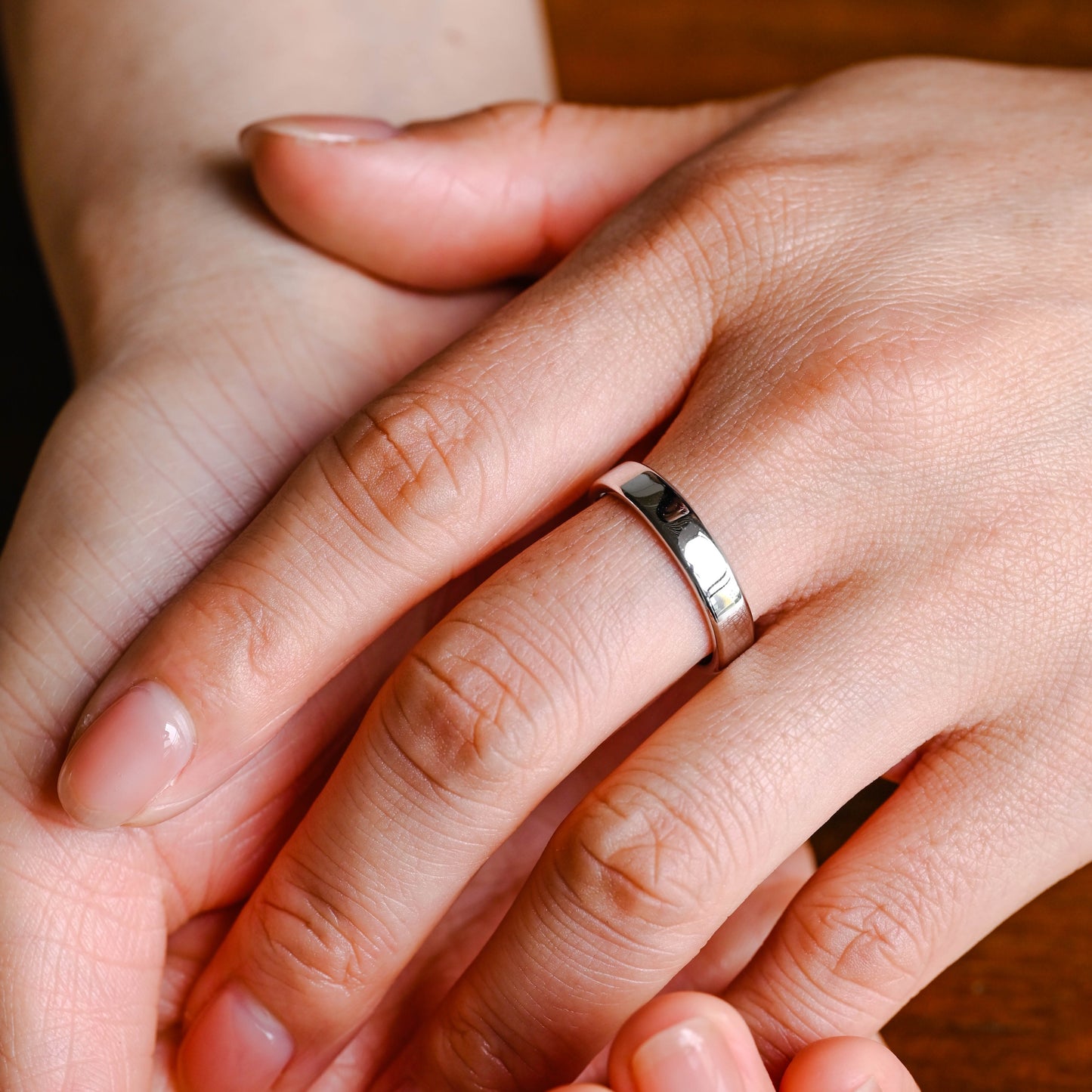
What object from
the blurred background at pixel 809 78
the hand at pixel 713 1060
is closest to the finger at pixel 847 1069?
the hand at pixel 713 1060

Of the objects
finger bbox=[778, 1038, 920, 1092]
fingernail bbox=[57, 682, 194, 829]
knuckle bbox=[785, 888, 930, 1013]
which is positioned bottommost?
finger bbox=[778, 1038, 920, 1092]

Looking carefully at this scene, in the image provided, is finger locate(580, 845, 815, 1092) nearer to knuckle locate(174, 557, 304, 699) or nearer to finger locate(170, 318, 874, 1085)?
finger locate(170, 318, 874, 1085)

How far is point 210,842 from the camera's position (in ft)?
2.83

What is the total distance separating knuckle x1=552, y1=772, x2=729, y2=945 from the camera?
0.74 m

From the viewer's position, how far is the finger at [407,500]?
0.77 meters

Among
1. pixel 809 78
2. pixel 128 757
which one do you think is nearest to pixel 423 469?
pixel 128 757

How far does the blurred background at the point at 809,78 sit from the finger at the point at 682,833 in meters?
0.31

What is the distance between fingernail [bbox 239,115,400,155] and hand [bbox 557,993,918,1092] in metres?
0.77

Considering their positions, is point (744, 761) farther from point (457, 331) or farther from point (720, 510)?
point (457, 331)

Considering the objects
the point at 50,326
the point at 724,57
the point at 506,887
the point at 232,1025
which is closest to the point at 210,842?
the point at 232,1025

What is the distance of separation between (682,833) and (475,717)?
16cm

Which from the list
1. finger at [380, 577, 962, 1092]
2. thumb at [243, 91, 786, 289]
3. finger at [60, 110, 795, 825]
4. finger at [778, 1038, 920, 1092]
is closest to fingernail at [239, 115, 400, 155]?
thumb at [243, 91, 786, 289]

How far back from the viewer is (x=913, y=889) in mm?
794

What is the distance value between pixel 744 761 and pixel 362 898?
28cm
